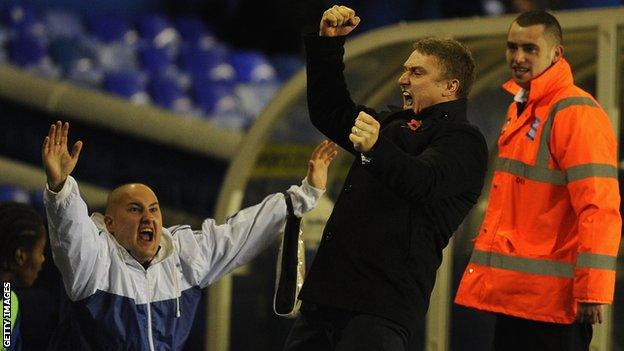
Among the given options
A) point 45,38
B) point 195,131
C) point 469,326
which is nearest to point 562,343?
point 469,326

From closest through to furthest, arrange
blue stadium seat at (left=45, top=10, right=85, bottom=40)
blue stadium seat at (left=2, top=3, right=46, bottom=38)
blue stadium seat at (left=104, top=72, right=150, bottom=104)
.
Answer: blue stadium seat at (left=104, top=72, right=150, bottom=104), blue stadium seat at (left=2, top=3, right=46, bottom=38), blue stadium seat at (left=45, top=10, right=85, bottom=40)

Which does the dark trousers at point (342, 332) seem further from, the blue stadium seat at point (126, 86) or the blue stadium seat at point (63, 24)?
the blue stadium seat at point (63, 24)

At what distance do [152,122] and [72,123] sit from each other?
557mm

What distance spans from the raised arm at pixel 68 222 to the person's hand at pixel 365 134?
82 cm

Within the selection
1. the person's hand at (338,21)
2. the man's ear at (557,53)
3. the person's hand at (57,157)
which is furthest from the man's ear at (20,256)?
the man's ear at (557,53)

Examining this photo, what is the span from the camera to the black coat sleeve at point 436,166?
3586 millimetres

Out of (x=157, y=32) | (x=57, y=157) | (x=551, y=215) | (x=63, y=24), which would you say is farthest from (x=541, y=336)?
(x=157, y=32)

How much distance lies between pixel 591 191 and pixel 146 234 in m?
1.36

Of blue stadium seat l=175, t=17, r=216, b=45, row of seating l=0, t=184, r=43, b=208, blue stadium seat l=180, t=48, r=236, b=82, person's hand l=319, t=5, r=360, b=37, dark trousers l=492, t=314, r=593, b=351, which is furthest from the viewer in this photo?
blue stadium seat l=175, t=17, r=216, b=45

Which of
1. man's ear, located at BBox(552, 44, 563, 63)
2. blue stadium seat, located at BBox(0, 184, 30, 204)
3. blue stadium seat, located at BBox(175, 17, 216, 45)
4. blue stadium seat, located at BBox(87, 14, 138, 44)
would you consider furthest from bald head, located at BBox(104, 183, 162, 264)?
blue stadium seat, located at BBox(175, 17, 216, 45)

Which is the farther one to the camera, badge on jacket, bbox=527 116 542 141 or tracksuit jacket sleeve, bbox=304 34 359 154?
badge on jacket, bbox=527 116 542 141

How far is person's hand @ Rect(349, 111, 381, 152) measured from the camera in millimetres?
3562

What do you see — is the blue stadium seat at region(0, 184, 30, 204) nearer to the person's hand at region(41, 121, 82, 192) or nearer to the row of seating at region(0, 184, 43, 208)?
the row of seating at region(0, 184, 43, 208)

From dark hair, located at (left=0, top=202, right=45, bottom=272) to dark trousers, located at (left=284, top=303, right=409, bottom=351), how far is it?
38.9 inches
